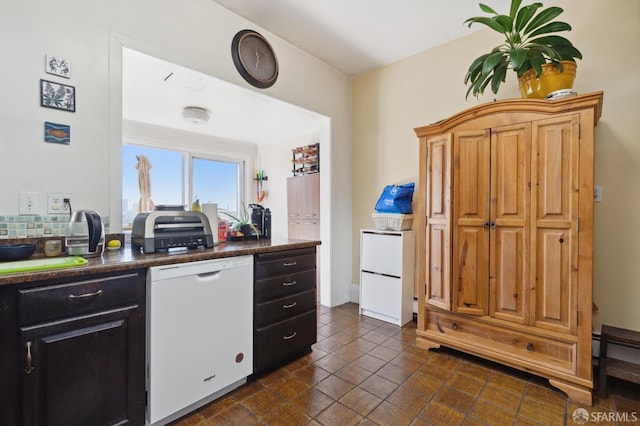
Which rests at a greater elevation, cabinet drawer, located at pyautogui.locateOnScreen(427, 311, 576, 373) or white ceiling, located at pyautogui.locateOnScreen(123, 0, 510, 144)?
white ceiling, located at pyautogui.locateOnScreen(123, 0, 510, 144)

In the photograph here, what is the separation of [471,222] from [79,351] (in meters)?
2.41

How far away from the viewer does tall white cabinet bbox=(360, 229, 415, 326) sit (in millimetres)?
2848

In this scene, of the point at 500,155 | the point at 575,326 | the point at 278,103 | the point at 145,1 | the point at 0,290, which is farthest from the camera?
the point at 278,103

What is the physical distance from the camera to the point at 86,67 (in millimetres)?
1664

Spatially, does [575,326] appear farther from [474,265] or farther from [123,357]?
[123,357]

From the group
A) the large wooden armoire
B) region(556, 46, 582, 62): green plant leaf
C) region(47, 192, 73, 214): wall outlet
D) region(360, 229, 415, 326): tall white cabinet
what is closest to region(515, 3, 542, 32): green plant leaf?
region(556, 46, 582, 62): green plant leaf

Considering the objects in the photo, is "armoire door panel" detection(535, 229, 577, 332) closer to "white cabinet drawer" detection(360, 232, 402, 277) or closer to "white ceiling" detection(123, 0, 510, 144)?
"white cabinet drawer" detection(360, 232, 402, 277)

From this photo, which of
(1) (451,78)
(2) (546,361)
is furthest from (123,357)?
(1) (451,78)

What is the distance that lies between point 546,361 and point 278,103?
2.90 metres

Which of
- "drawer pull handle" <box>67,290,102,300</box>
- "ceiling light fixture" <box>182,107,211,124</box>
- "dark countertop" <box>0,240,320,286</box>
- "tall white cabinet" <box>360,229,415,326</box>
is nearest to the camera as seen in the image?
"dark countertop" <box>0,240,320,286</box>

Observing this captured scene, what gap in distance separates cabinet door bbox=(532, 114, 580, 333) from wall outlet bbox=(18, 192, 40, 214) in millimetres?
2941

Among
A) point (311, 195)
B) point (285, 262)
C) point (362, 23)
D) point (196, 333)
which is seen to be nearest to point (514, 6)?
point (362, 23)

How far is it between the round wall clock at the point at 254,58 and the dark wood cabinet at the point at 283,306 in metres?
1.55

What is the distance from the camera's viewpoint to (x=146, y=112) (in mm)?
3873
